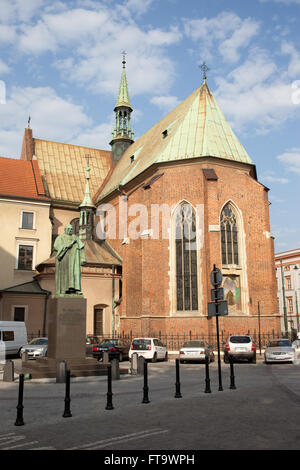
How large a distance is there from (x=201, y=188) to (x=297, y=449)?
2332 cm

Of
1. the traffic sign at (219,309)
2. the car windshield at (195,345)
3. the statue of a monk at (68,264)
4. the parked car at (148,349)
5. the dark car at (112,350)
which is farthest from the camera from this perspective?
the dark car at (112,350)

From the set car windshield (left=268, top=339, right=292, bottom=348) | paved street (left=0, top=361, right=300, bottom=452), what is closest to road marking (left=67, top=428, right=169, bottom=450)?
paved street (left=0, top=361, right=300, bottom=452)

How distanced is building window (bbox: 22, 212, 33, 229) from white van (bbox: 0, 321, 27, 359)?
12503 millimetres

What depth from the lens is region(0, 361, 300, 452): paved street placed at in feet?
19.5

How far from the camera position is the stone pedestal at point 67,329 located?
14203mm

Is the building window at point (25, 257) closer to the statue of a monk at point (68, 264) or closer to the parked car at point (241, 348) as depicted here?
the parked car at point (241, 348)

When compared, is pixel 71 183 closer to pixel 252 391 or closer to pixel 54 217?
pixel 54 217

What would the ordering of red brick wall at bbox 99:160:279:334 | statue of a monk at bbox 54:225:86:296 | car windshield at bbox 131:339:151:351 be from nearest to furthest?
statue of a monk at bbox 54:225:86:296 < car windshield at bbox 131:339:151:351 < red brick wall at bbox 99:160:279:334

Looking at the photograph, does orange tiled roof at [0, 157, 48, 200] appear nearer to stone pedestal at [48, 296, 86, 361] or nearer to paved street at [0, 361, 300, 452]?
stone pedestal at [48, 296, 86, 361]

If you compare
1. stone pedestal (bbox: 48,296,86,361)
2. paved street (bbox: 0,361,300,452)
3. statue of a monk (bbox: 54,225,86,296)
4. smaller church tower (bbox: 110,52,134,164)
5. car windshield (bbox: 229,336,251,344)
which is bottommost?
paved street (bbox: 0,361,300,452)

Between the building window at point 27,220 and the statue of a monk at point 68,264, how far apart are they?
21079 mm

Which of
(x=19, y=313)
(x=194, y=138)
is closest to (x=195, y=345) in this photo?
(x=194, y=138)

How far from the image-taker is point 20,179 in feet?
124

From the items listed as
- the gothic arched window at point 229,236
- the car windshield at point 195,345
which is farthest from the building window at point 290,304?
the car windshield at point 195,345
